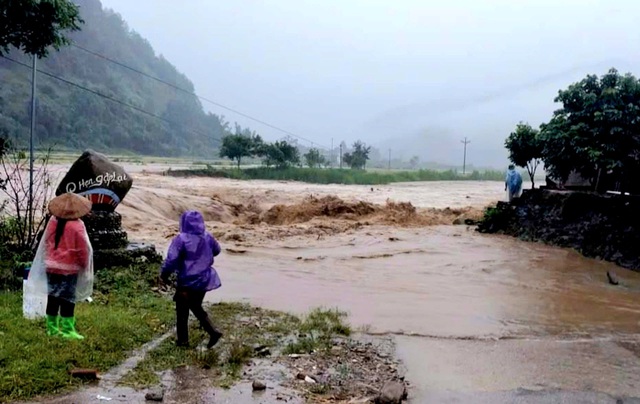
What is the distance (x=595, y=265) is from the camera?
14562 millimetres

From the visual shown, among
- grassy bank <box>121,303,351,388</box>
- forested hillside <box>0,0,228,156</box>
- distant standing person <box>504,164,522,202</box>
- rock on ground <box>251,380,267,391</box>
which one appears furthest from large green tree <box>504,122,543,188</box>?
forested hillside <box>0,0,228,156</box>

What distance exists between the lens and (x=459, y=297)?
10.9 m

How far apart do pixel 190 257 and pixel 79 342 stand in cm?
Result: 129

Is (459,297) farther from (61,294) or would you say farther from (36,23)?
(36,23)

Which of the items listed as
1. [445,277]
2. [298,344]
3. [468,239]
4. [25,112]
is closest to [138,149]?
[25,112]

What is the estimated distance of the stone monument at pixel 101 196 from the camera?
31.5 feet

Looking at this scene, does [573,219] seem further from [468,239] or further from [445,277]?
[445,277]

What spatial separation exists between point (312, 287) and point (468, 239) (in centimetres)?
908

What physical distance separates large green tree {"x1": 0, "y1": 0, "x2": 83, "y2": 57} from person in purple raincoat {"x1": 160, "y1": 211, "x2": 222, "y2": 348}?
4032 millimetres

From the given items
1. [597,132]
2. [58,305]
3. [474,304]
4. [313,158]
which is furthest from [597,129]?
[313,158]

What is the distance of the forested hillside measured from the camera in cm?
6538

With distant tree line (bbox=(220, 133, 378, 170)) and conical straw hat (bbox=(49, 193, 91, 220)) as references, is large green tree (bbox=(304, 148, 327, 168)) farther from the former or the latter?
conical straw hat (bbox=(49, 193, 91, 220))

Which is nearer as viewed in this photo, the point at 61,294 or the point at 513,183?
the point at 61,294

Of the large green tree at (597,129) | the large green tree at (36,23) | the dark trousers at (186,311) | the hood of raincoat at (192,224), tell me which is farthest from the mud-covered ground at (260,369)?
the large green tree at (597,129)
